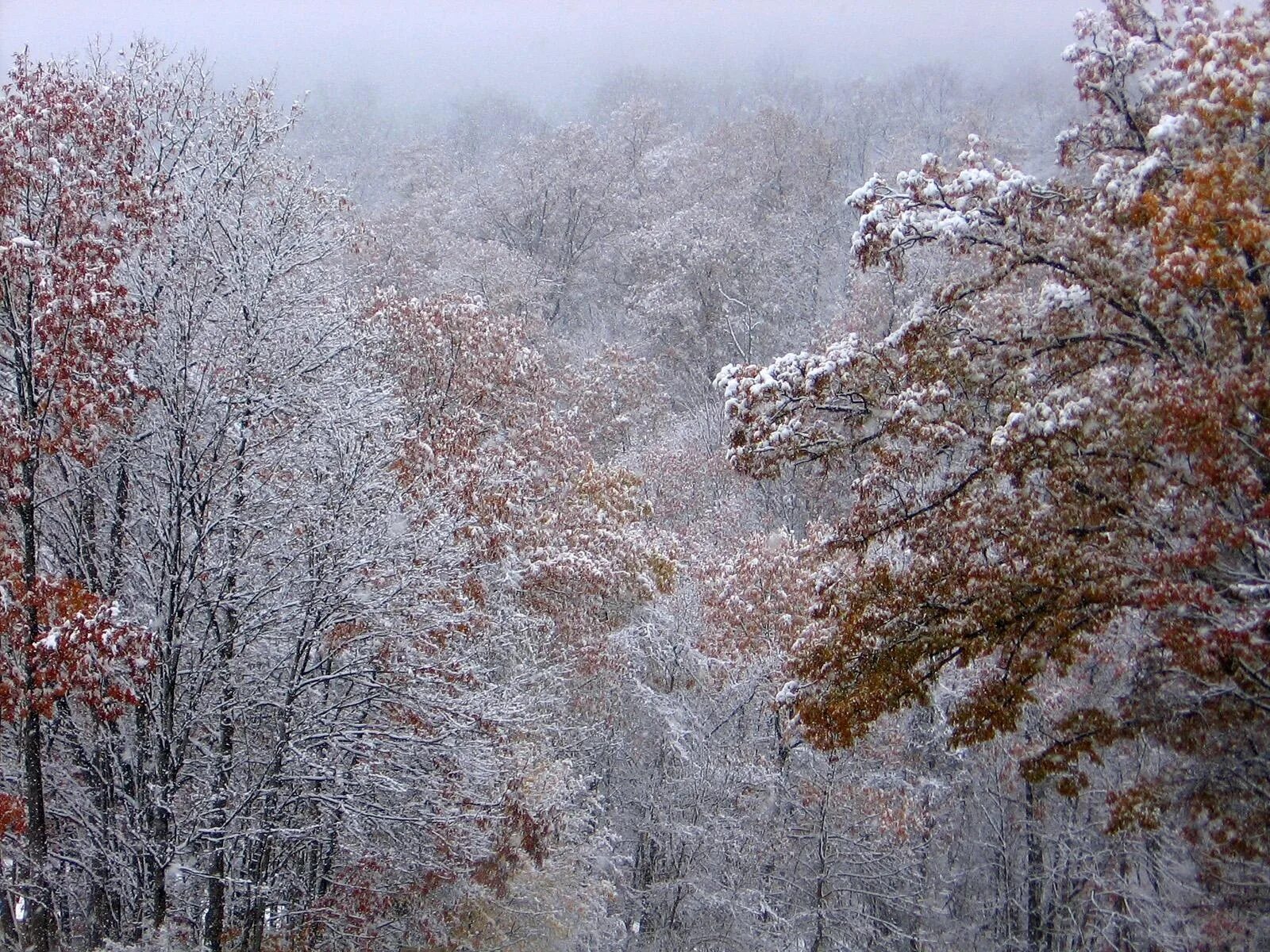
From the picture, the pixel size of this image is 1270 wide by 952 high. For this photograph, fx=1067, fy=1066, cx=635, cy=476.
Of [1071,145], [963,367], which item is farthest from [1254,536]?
[1071,145]

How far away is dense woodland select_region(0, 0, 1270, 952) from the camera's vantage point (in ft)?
19.6

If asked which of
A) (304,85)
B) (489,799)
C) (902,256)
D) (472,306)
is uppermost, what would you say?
(304,85)

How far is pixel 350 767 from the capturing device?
8812mm

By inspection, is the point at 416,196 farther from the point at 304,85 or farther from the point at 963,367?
the point at 963,367

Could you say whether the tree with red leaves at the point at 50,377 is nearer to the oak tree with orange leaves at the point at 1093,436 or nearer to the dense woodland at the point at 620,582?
the dense woodland at the point at 620,582

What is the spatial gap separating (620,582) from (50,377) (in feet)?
26.3

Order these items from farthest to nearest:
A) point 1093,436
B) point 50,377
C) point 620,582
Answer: point 620,582 → point 50,377 → point 1093,436

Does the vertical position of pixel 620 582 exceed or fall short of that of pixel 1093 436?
it exceeds it

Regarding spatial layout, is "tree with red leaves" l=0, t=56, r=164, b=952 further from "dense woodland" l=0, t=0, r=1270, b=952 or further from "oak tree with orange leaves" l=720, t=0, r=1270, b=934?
→ "oak tree with orange leaves" l=720, t=0, r=1270, b=934

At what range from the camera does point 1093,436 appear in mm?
5945

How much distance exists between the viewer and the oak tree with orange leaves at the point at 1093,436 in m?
5.42

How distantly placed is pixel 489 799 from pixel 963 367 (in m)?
5.88

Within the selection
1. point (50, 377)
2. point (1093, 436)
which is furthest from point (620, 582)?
point (1093, 436)

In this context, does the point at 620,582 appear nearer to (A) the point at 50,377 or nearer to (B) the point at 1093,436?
(A) the point at 50,377
